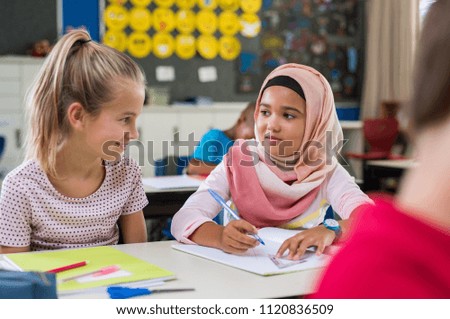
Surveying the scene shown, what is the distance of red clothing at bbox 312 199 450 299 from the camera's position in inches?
14.8

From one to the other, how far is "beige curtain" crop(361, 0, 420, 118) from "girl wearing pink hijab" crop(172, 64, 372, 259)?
15.2 ft

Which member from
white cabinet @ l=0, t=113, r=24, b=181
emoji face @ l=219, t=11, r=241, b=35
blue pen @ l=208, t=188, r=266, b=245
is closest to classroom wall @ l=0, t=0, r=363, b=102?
emoji face @ l=219, t=11, r=241, b=35

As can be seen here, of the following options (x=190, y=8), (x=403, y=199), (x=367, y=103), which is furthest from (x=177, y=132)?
(x=403, y=199)

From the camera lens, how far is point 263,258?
3.91 ft

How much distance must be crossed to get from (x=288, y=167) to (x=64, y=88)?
Answer: 1.97 ft

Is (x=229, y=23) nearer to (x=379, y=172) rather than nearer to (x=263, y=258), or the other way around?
(x=379, y=172)

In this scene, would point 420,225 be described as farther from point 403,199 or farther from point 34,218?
point 34,218

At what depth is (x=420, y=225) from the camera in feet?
1.25

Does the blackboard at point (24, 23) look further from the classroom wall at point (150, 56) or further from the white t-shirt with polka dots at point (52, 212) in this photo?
the white t-shirt with polka dots at point (52, 212)

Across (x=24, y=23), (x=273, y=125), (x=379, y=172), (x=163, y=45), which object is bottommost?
(x=379, y=172)

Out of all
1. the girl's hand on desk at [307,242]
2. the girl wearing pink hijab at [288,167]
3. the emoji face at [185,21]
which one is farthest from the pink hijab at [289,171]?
the emoji face at [185,21]

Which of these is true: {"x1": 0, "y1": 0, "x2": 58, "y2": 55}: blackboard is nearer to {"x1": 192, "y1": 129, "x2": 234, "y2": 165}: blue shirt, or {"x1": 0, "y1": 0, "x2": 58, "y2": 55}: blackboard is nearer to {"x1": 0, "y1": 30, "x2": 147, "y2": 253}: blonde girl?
{"x1": 192, "y1": 129, "x2": 234, "y2": 165}: blue shirt

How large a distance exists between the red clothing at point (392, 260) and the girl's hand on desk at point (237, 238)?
2.67 feet

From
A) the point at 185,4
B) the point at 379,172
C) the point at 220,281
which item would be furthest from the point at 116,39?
the point at 220,281
